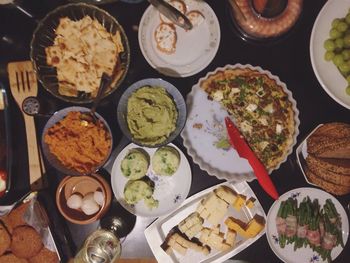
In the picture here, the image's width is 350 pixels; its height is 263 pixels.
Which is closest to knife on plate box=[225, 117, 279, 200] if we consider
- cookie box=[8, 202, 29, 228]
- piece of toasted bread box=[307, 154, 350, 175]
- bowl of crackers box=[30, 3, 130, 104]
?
piece of toasted bread box=[307, 154, 350, 175]

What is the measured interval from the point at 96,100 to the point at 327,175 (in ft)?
3.50

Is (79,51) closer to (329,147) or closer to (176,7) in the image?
(176,7)

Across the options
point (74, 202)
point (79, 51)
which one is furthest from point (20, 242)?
point (79, 51)

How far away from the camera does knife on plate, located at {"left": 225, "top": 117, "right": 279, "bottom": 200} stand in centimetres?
189

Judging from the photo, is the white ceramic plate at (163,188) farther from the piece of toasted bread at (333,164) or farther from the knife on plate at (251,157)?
the piece of toasted bread at (333,164)

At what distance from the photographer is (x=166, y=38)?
196 centimetres

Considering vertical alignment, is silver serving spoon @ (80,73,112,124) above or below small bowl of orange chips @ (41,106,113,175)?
above

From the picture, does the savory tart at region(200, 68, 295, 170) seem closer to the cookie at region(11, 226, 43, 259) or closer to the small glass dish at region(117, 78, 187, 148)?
the small glass dish at region(117, 78, 187, 148)

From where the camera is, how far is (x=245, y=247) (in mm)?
1945

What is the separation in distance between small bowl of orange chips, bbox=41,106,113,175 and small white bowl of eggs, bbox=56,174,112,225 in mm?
108

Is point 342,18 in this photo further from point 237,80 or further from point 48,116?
point 48,116

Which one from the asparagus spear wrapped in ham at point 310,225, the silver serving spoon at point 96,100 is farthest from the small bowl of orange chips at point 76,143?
the asparagus spear wrapped in ham at point 310,225

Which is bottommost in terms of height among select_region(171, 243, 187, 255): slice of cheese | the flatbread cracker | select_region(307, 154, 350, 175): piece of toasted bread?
select_region(171, 243, 187, 255): slice of cheese

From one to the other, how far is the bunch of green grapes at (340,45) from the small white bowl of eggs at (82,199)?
1.15 meters
